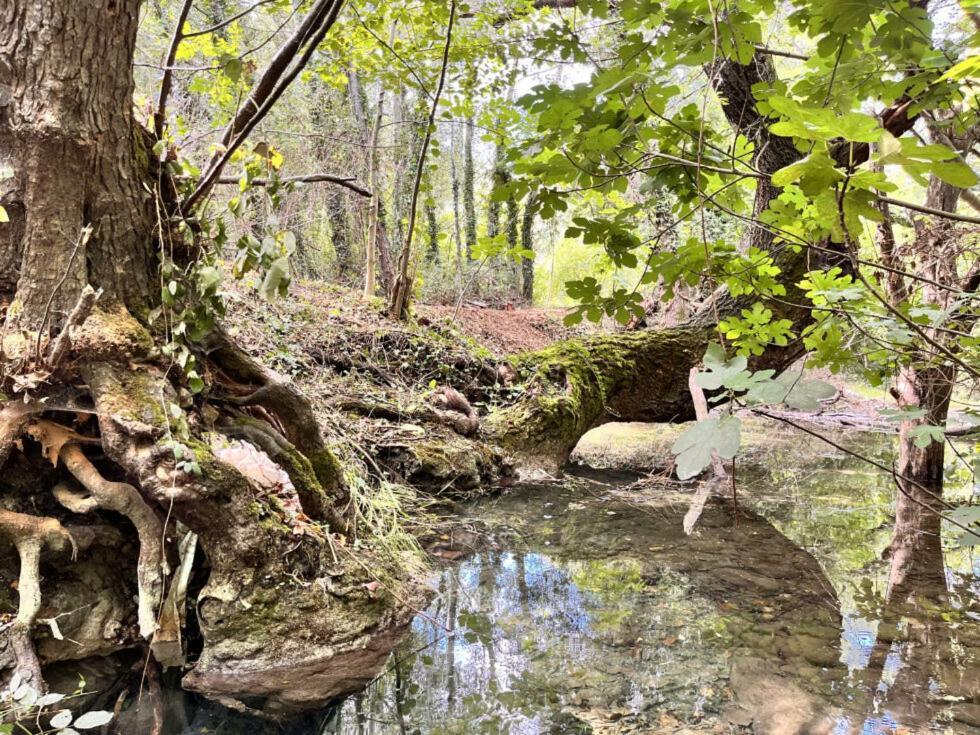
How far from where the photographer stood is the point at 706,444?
0.88 meters

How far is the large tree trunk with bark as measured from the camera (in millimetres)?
2178

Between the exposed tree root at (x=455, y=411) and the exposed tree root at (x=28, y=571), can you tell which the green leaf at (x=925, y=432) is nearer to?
the exposed tree root at (x=28, y=571)

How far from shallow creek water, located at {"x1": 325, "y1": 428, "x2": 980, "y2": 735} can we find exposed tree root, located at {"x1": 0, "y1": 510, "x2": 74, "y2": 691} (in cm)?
113

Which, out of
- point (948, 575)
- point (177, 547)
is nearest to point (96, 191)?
point (177, 547)

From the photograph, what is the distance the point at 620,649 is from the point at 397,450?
103 inches

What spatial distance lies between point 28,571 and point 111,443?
Result: 56 cm

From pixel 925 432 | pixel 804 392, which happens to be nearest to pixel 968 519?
pixel 925 432

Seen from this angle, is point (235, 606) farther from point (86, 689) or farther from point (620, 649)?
point (620, 649)

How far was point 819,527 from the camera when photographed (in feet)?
14.7

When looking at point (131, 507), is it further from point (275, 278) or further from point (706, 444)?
point (706, 444)

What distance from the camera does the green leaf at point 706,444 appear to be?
84 cm

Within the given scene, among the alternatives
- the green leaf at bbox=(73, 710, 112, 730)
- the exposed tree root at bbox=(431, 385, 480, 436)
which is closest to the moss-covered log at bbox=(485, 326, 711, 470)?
the exposed tree root at bbox=(431, 385, 480, 436)

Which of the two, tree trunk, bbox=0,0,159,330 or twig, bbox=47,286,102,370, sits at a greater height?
tree trunk, bbox=0,0,159,330

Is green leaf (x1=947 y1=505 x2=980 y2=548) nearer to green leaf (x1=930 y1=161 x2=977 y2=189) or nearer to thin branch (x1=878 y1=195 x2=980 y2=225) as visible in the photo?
thin branch (x1=878 y1=195 x2=980 y2=225)
